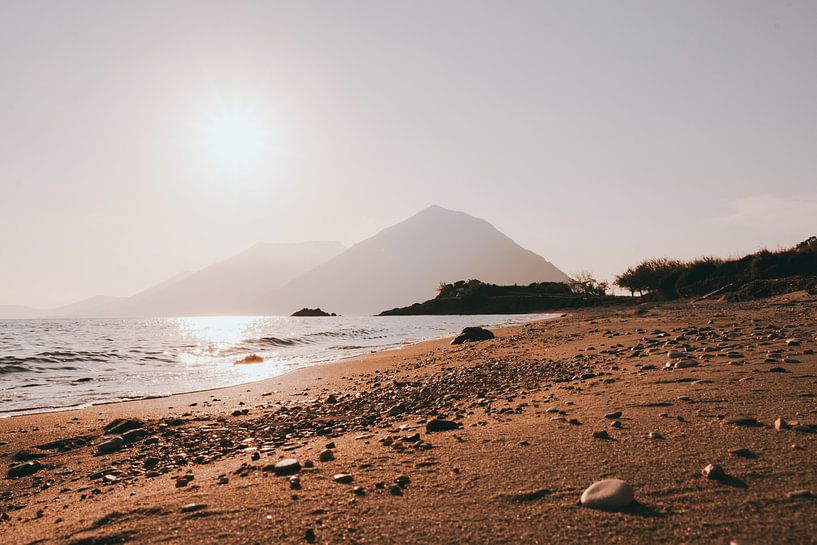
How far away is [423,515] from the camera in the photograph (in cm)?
328

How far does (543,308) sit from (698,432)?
81810 millimetres

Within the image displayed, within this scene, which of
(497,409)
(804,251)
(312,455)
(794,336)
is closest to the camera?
(312,455)

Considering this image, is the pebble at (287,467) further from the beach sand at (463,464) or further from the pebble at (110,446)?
the pebble at (110,446)

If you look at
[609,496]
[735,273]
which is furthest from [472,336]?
[735,273]

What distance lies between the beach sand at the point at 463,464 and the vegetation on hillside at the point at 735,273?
3166cm

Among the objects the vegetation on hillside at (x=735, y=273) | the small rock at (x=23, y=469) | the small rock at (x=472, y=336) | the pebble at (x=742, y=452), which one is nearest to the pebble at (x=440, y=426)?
the pebble at (x=742, y=452)

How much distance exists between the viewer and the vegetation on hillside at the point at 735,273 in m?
35.6

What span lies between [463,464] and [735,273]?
51745 mm

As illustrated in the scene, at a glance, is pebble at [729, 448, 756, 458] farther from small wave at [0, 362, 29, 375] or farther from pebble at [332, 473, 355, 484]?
small wave at [0, 362, 29, 375]

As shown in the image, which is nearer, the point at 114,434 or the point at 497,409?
the point at 497,409

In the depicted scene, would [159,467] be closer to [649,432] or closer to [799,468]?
[649,432]

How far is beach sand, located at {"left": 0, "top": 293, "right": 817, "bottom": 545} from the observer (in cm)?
305

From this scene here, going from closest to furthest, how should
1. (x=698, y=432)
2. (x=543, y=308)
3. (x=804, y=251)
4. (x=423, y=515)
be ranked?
(x=423, y=515) → (x=698, y=432) → (x=804, y=251) → (x=543, y=308)

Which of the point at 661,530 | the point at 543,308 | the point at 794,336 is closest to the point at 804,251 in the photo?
the point at 794,336
